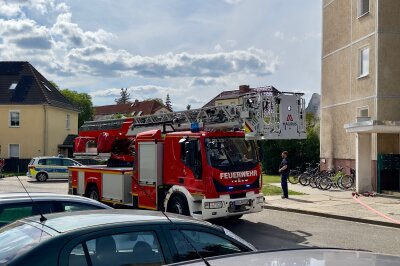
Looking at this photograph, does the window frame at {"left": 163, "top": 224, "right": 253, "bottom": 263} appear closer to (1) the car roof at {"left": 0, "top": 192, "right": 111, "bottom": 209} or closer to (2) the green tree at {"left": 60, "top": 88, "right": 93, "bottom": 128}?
(1) the car roof at {"left": 0, "top": 192, "right": 111, "bottom": 209}

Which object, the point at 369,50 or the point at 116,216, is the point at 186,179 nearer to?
the point at 116,216

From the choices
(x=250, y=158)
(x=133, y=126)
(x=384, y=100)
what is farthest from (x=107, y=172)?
(x=384, y=100)

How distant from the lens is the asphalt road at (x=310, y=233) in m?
11.0

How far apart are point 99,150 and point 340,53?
15.1 m

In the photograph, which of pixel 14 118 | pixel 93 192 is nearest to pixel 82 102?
pixel 14 118

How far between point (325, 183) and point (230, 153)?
12.3 metres

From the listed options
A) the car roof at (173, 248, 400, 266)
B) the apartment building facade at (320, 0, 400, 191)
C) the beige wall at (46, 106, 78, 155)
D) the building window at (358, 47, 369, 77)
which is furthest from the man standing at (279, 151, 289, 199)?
the beige wall at (46, 106, 78, 155)

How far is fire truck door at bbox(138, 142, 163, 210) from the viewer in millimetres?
13492

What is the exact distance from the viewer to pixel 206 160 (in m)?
12.3

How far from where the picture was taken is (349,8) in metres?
26.3

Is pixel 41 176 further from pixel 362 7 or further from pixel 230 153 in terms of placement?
pixel 230 153

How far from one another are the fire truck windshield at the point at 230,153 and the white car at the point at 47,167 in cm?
2331

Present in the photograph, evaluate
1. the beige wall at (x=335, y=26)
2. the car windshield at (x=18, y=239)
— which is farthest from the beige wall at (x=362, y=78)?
the car windshield at (x=18, y=239)

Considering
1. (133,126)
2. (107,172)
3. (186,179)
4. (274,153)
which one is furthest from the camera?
(274,153)
